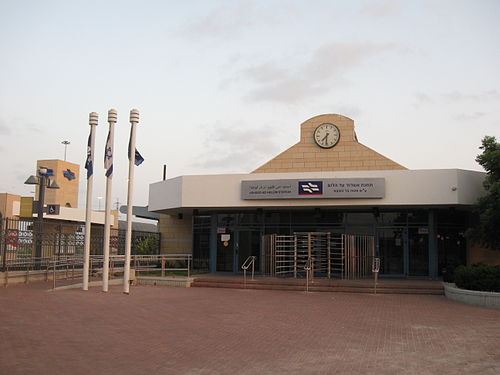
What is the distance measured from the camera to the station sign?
69.9 feet

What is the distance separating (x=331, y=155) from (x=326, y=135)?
1.00 meters

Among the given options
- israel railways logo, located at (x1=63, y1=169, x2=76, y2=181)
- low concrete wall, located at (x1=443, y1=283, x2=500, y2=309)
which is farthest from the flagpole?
israel railways logo, located at (x1=63, y1=169, x2=76, y2=181)

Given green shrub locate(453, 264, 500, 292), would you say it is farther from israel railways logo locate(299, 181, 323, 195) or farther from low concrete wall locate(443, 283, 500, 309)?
israel railways logo locate(299, 181, 323, 195)

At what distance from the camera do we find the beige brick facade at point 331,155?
24.7m

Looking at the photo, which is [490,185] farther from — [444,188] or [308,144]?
[308,144]

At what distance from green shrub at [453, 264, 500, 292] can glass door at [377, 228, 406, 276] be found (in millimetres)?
6238

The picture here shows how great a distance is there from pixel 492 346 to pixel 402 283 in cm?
1062

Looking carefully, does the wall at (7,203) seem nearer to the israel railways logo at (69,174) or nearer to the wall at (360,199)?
the israel railways logo at (69,174)

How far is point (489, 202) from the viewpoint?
19.5m

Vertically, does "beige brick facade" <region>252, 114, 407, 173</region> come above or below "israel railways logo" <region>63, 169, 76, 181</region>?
below

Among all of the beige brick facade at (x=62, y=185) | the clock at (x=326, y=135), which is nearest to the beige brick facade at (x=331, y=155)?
the clock at (x=326, y=135)

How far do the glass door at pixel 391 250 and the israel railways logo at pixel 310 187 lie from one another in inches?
157

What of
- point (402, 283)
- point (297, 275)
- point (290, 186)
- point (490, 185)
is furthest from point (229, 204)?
point (490, 185)

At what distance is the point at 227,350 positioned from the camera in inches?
352
